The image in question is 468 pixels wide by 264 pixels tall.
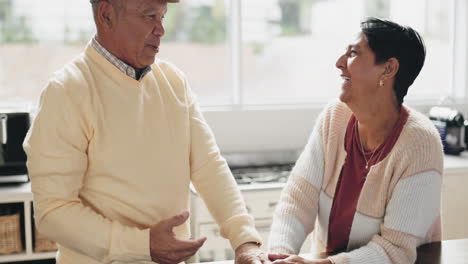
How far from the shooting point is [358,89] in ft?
6.26

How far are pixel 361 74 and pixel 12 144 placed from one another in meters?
1.69

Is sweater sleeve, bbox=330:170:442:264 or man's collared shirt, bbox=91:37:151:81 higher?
man's collared shirt, bbox=91:37:151:81

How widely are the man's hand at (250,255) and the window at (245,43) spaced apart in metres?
1.96

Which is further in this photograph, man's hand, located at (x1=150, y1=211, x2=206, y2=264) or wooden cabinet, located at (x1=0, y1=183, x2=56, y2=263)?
wooden cabinet, located at (x1=0, y1=183, x2=56, y2=263)

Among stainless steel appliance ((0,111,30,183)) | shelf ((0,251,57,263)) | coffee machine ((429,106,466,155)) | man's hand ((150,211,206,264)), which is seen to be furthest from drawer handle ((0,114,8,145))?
coffee machine ((429,106,466,155))

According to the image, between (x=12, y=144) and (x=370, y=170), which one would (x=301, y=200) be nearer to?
(x=370, y=170)

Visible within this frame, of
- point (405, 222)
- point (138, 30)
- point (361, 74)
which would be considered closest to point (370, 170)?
point (405, 222)

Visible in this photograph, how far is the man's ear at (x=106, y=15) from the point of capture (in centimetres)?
152

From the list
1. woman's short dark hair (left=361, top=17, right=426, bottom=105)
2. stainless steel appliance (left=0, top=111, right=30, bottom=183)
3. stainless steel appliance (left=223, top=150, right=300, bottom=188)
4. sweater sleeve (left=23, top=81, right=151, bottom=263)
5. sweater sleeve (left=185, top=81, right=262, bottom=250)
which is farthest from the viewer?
stainless steel appliance (left=223, top=150, right=300, bottom=188)

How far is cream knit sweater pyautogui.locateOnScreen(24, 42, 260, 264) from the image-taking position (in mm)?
1462

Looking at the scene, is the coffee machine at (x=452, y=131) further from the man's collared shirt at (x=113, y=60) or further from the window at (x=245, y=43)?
the man's collared shirt at (x=113, y=60)

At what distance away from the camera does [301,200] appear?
1.96 metres

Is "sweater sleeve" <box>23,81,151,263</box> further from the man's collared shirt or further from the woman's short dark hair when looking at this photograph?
the woman's short dark hair

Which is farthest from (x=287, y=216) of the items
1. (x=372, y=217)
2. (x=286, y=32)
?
(x=286, y=32)
